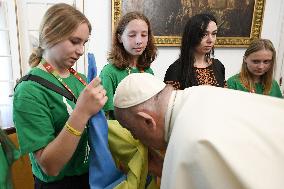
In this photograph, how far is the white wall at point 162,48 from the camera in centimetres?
359

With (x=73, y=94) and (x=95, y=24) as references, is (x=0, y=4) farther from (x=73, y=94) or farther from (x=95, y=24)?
(x=73, y=94)

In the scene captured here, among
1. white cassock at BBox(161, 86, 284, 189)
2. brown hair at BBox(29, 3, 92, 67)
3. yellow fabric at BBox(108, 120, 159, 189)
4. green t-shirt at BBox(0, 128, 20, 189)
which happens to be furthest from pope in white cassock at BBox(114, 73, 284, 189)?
green t-shirt at BBox(0, 128, 20, 189)

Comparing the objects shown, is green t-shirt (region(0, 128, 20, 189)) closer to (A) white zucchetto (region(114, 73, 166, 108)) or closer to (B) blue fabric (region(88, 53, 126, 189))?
(B) blue fabric (region(88, 53, 126, 189))

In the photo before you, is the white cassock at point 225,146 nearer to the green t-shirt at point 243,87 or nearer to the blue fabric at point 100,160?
the blue fabric at point 100,160

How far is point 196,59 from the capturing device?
2.29m

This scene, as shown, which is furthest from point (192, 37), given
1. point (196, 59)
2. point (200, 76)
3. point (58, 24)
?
point (58, 24)

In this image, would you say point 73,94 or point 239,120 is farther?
point 73,94

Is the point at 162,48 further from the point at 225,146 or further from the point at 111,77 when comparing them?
the point at 225,146

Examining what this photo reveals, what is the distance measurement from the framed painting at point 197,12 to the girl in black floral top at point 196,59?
5.21 ft

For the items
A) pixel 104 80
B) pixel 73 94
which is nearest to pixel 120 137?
pixel 73 94

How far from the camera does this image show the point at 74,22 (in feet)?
3.99

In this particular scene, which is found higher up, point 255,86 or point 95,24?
point 95,24

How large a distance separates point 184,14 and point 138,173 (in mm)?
3176

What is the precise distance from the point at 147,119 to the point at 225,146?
0.29 m
